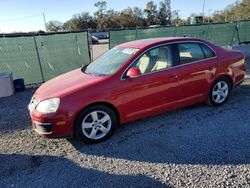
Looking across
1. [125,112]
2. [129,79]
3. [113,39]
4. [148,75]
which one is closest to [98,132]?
[125,112]

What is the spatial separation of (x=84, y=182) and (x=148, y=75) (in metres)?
2.08

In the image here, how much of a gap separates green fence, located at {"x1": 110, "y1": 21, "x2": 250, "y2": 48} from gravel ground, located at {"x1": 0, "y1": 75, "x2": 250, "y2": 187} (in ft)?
17.7

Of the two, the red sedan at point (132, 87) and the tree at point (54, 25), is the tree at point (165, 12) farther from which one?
the red sedan at point (132, 87)

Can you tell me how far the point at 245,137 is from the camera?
3893 millimetres

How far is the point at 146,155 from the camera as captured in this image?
358 centimetres

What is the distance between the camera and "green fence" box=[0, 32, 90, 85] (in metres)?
7.91

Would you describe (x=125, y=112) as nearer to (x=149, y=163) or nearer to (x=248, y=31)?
(x=149, y=163)

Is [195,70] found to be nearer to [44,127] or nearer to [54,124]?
[54,124]

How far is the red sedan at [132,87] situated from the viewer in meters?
3.79

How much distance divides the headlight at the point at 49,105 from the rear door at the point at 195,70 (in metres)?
2.26

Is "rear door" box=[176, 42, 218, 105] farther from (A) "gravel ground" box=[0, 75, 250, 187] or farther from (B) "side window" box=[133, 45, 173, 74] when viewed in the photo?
(A) "gravel ground" box=[0, 75, 250, 187]

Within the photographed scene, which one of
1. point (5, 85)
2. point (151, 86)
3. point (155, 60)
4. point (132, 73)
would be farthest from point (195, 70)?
point (5, 85)

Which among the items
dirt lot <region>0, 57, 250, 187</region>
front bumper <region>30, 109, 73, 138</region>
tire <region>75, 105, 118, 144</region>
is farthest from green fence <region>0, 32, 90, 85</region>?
tire <region>75, 105, 118, 144</region>

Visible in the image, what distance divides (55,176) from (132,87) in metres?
1.80
